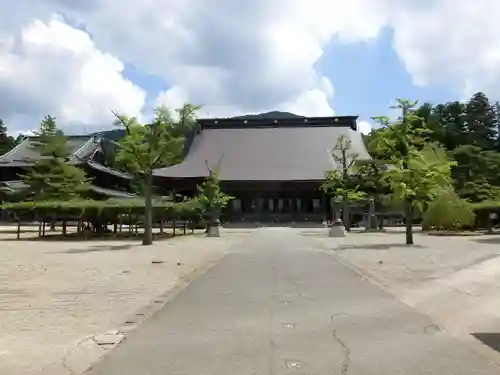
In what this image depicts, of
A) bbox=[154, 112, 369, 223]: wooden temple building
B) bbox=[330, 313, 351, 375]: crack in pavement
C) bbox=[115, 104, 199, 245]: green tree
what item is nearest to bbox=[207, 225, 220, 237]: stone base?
bbox=[115, 104, 199, 245]: green tree

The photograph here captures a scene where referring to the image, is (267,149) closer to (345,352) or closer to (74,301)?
(74,301)

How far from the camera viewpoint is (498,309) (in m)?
8.96

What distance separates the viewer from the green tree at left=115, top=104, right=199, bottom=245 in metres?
25.9

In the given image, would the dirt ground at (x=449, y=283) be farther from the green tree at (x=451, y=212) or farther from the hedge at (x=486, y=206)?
the hedge at (x=486, y=206)

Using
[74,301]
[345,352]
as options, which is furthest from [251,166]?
[345,352]

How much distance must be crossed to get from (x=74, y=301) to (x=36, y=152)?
50.7 meters

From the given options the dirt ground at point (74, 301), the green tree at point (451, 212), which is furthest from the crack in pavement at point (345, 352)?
the green tree at point (451, 212)

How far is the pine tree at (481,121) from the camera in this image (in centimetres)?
7625

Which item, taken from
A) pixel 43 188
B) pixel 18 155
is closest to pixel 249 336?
pixel 43 188

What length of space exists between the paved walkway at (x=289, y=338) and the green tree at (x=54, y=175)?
113ft

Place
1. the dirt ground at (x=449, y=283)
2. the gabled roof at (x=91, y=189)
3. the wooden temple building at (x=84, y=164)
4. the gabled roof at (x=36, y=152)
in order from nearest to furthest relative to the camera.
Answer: the dirt ground at (x=449, y=283) < the gabled roof at (x=91, y=189) < the wooden temple building at (x=84, y=164) < the gabled roof at (x=36, y=152)

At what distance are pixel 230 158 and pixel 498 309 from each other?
53285 millimetres

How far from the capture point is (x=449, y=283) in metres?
12.1

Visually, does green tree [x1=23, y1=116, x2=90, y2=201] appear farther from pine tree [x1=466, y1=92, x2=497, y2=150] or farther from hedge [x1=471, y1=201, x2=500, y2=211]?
pine tree [x1=466, y1=92, x2=497, y2=150]
